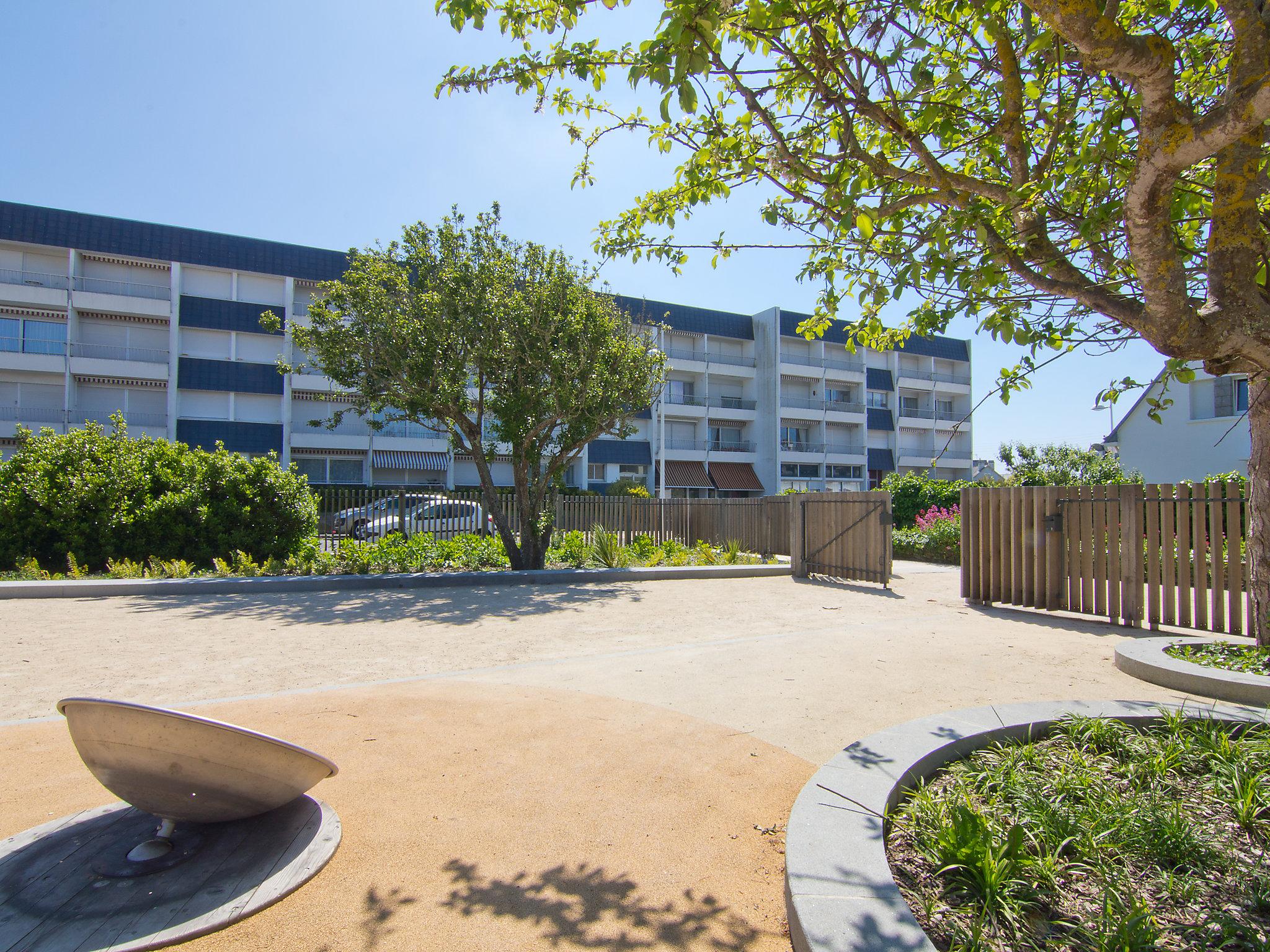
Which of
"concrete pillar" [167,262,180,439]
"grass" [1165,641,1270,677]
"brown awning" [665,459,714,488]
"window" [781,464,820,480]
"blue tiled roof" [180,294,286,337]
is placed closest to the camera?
"grass" [1165,641,1270,677]

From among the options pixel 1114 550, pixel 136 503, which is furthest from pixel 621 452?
pixel 1114 550

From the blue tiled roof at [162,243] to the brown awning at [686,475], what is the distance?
23.4 m

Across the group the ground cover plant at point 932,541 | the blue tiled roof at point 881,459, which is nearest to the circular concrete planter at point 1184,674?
the ground cover plant at point 932,541

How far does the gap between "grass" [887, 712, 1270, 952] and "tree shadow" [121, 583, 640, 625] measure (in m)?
6.77

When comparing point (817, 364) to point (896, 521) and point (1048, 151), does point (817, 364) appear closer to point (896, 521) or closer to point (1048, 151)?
point (896, 521)

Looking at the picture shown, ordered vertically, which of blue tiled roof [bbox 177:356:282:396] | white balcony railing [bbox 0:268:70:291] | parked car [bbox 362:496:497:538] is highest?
white balcony railing [bbox 0:268:70:291]

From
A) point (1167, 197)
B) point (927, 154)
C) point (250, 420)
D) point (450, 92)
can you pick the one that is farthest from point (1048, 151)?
point (250, 420)

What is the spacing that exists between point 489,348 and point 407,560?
434 centimetres

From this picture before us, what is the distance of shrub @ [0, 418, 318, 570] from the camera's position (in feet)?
39.3

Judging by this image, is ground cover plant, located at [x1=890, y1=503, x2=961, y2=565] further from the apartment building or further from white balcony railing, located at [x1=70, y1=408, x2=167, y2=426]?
white balcony railing, located at [x1=70, y1=408, x2=167, y2=426]

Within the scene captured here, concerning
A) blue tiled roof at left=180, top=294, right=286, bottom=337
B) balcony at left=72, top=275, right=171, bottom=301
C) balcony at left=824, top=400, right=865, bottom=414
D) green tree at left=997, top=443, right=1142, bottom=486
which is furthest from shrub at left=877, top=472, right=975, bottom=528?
balcony at left=72, top=275, right=171, bottom=301

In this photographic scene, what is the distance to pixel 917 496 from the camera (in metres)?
27.1

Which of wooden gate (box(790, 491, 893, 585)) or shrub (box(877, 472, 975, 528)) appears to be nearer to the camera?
wooden gate (box(790, 491, 893, 585))

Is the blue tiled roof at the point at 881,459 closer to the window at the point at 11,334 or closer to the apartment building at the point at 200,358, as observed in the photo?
the apartment building at the point at 200,358
